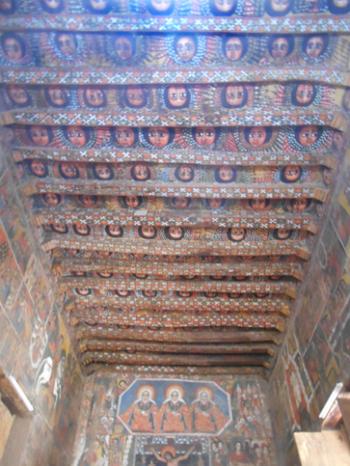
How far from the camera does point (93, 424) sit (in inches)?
327

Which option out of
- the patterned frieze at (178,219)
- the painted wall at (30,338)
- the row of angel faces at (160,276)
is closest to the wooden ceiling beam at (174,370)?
the painted wall at (30,338)

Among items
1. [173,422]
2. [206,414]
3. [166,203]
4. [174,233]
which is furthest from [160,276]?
[206,414]

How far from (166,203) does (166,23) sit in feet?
8.48

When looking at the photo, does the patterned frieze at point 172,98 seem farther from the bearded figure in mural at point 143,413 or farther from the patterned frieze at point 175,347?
the bearded figure in mural at point 143,413

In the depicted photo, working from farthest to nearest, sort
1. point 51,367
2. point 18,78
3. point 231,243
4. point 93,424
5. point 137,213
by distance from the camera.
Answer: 1. point 93,424
2. point 51,367
3. point 231,243
4. point 137,213
5. point 18,78

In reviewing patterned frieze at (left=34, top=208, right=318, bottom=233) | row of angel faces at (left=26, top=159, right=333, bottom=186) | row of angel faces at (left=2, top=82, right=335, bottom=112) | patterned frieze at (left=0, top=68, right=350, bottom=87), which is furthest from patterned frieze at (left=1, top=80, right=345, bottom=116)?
patterned frieze at (left=34, top=208, right=318, bottom=233)

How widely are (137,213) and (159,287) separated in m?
1.94

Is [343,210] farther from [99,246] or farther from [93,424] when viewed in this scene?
[93,424]

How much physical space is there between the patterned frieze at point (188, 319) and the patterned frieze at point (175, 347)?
806 mm

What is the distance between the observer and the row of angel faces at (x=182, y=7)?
11.6 feet

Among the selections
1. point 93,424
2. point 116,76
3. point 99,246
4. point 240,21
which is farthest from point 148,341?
point 240,21

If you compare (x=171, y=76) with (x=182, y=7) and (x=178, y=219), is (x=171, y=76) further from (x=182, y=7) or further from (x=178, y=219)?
(x=178, y=219)

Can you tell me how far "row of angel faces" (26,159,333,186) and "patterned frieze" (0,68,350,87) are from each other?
127 cm

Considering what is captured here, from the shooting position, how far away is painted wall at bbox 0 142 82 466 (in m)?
4.94
